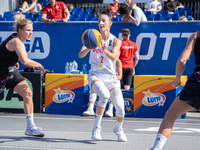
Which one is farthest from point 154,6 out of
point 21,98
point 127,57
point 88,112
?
point 21,98

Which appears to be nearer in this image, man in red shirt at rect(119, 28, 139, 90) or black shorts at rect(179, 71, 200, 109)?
black shorts at rect(179, 71, 200, 109)

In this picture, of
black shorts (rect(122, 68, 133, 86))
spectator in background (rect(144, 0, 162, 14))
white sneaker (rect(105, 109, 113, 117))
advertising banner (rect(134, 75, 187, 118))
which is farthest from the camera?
spectator in background (rect(144, 0, 162, 14))

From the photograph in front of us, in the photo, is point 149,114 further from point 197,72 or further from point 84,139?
point 197,72

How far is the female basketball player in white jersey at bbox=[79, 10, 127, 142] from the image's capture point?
473 centimetres

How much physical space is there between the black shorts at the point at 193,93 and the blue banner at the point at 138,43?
228 inches

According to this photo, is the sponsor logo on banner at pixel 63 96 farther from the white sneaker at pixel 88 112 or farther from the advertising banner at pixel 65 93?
the white sneaker at pixel 88 112

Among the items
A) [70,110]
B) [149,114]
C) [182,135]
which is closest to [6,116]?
[70,110]

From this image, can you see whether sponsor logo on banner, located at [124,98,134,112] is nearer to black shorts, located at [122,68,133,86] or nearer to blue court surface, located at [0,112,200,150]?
blue court surface, located at [0,112,200,150]

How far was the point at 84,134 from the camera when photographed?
17.9 feet

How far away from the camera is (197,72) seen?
3.36 m

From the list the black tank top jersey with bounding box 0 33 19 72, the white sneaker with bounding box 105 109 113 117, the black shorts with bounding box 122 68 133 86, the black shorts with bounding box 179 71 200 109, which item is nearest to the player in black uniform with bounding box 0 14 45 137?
the black tank top jersey with bounding box 0 33 19 72

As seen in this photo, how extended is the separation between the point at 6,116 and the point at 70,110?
60.7 inches

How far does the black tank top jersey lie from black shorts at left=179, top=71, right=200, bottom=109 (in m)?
2.65

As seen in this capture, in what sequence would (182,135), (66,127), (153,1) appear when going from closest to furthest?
(182,135) < (66,127) < (153,1)
